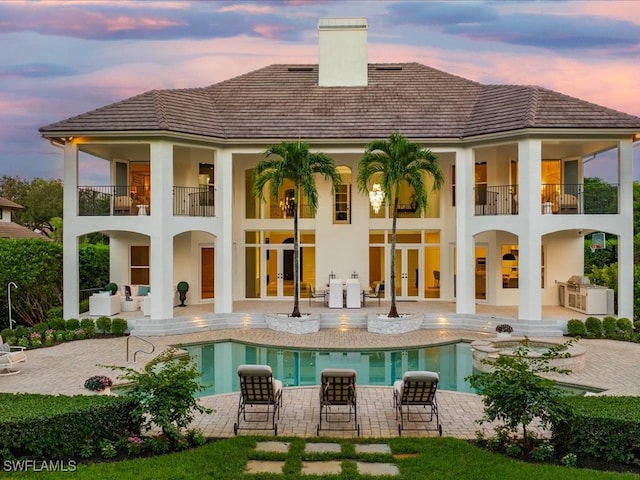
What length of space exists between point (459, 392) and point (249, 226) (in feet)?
46.2

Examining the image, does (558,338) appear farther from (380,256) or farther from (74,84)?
(74,84)

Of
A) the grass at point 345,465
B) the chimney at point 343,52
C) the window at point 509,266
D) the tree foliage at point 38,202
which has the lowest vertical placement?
the grass at point 345,465

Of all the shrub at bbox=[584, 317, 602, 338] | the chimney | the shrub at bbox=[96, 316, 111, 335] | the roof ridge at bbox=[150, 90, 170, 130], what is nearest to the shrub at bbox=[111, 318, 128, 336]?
the shrub at bbox=[96, 316, 111, 335]

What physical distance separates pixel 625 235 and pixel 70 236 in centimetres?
1989

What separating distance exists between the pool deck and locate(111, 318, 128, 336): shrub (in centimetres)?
56

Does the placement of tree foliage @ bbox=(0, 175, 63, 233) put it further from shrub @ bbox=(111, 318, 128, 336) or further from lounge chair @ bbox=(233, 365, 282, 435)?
lounge chair @ bbox=(233, 365, 282, 435)

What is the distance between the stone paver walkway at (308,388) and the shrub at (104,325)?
0.66 m

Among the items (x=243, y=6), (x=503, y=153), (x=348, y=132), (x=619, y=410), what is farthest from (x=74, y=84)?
(x=619, y=410)

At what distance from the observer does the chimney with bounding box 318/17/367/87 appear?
23312 mm

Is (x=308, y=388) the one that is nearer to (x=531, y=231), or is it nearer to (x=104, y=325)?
(x=104, y=325)

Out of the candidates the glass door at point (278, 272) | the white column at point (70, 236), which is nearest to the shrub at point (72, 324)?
the white column at point (70, 236)

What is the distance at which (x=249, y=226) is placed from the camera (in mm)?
22594

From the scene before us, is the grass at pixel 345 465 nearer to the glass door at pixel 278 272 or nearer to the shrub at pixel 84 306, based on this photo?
the shrub at pixel 84 306

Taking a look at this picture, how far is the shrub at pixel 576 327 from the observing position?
16.5 meters
